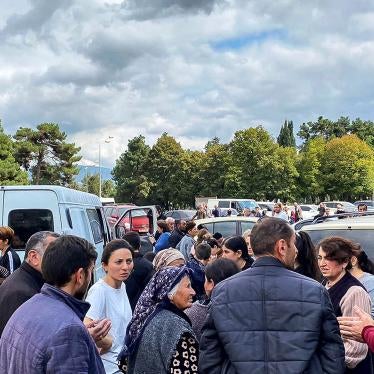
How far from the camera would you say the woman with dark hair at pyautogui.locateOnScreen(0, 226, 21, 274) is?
653cm

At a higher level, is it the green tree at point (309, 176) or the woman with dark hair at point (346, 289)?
the green tree at point (309, 176)

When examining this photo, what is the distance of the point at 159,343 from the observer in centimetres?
314

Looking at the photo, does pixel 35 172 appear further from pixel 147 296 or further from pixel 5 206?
pixel 147 296

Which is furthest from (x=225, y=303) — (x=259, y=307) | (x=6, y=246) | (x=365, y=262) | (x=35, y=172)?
(x=35, y=172)

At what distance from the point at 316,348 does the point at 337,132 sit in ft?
336

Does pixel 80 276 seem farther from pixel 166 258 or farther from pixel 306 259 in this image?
pixel 306 259

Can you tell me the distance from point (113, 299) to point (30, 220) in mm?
4034

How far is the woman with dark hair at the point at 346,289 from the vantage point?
3910 mm

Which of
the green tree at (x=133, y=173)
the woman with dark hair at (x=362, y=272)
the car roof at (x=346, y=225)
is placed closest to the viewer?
the woman with dark hair at (x=362, y=272)

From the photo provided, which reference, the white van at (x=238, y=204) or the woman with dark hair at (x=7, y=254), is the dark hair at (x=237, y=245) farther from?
the white van at (x=238, y=204)

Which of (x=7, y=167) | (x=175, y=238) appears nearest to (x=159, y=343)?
(x=175, y=238)

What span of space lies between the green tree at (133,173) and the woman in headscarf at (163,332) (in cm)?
6703

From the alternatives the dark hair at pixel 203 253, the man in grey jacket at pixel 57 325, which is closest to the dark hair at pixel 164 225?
the dark hair at pixel 203 253

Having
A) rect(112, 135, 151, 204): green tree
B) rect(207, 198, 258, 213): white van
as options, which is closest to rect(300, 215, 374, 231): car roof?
rect(207, 198, 258, 213): white van
